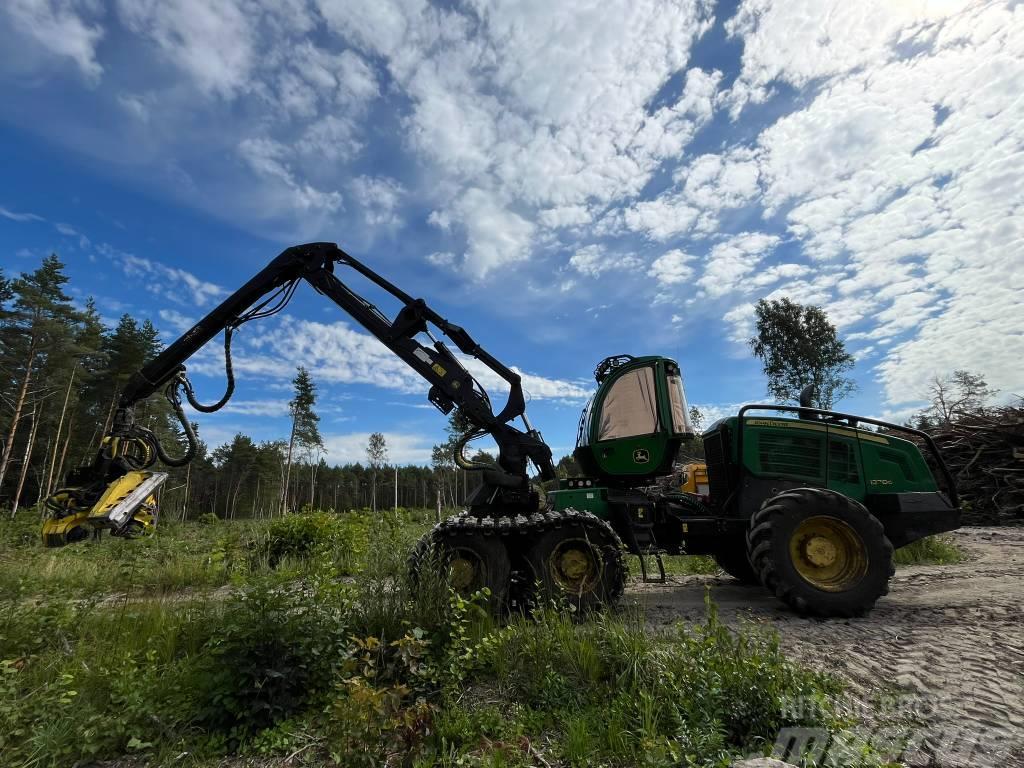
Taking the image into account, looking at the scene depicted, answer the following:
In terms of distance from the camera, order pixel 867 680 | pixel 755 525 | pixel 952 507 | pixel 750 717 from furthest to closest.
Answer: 1. pixel 952 507
2. pixel 755 525
3. pixel 867 680
4. pixel 750 717

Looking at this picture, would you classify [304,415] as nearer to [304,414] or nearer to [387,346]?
[304,414]

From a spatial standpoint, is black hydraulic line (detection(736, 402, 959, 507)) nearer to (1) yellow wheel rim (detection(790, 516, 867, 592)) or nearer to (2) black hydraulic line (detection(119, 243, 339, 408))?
(1) yellow wheel rim (detection(790, 516, 867, 592))

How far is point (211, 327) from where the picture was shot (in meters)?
7.12

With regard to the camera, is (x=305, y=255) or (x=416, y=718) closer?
(x=416, y=718)

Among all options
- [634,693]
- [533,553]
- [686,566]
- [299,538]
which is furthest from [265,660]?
[686,566]

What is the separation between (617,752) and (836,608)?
12.3 ft

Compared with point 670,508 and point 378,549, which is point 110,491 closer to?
point 378,549

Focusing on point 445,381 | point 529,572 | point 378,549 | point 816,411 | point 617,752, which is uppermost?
point 445,381

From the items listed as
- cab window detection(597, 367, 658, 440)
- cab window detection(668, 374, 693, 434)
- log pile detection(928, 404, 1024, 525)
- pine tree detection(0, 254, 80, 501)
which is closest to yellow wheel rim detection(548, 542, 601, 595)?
cab window detection(597, 367, 658, 440)

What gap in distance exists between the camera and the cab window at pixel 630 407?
643 centimetres

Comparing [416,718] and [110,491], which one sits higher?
[110,491]

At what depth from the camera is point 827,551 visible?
544 cm

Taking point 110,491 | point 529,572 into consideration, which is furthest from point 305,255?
point 529,572

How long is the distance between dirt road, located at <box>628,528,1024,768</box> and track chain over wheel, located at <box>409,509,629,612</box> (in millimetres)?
659
